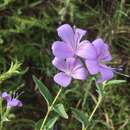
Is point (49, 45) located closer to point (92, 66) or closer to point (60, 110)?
point (60, 110)

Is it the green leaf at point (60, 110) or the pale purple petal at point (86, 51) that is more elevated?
the pale purple petal at point (86, 51)

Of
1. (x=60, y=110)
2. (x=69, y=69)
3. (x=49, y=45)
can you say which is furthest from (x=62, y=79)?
(x=49, y=45)

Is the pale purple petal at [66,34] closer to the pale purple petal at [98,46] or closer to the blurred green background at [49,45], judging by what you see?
the pale purple petal at [98,46]

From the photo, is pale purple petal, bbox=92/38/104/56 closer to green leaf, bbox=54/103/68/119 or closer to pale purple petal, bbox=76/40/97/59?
pale purple petal, bbox=76/40/97/59

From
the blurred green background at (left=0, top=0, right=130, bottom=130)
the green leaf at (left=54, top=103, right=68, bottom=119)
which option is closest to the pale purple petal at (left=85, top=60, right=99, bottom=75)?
Answer: the green leaf at (left=54, top=103, right=68, bottom=119)

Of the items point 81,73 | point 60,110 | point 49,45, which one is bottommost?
point 49,45

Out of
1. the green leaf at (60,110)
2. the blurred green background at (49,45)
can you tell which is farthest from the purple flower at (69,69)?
the blurred green background at (49,45)

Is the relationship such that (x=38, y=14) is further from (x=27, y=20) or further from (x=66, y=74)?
(x=66, y=74)
